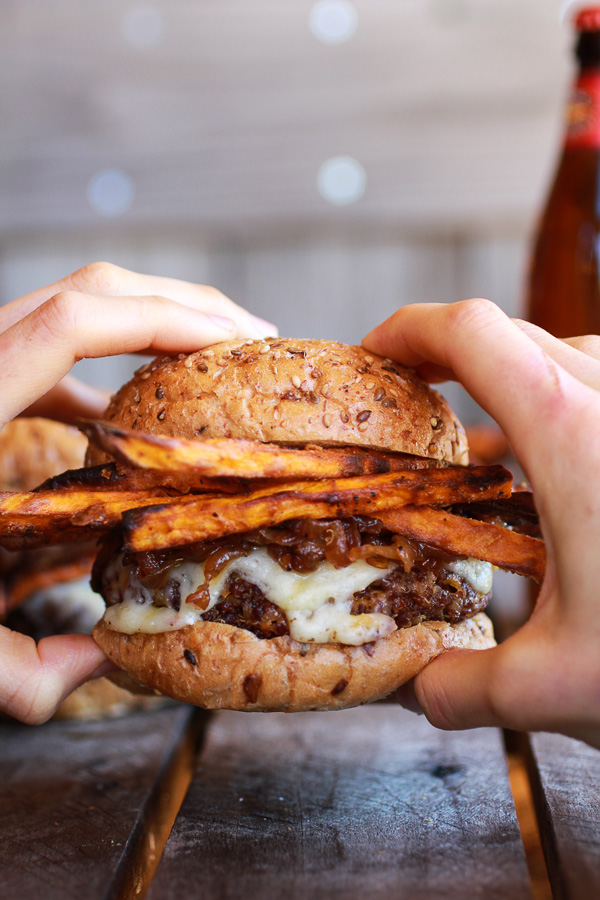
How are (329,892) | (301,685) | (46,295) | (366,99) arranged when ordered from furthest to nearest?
(366,99) → (46,295) → (301,685) → (329,892)

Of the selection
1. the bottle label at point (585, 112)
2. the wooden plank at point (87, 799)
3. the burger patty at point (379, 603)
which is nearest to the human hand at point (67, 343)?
the wooden plank at point (87, 799)

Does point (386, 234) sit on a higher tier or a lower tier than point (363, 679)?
lower

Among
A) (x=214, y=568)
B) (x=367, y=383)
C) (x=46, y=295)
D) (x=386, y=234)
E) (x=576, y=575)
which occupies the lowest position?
(x=386, y=234)

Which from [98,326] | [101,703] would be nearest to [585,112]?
[98,326]

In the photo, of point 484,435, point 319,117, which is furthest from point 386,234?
point 484,435

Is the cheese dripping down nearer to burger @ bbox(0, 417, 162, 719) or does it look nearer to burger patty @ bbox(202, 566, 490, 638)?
burger patty @ bbox(202, 566, 490, 638)

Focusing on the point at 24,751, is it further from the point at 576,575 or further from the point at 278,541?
the point at 576,575

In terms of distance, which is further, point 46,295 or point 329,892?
point 46,295
